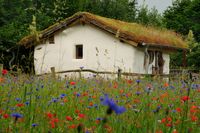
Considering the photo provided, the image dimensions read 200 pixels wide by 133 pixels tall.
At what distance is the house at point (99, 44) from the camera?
73.0 ft

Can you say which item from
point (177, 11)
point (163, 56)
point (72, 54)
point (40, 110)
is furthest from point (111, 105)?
point (177, 11)

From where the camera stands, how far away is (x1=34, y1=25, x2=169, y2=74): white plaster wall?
22.4 meters

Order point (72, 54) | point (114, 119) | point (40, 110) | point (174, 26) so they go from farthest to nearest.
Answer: point (174, 26) < point (72, 54) < point (40, 110) < point (114, 119)

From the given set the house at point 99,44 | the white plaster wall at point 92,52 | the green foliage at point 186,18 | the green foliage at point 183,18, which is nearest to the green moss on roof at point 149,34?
the house at point 99,44

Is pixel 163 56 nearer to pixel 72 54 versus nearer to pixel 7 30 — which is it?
pixel 72 54

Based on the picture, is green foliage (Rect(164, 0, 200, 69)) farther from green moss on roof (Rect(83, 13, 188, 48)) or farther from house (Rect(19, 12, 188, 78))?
house (Rect(19, 12, 188, 78))

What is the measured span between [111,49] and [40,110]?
18.8 metres

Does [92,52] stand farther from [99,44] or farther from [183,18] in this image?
[183,18]

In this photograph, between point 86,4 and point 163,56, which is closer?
point 163,56

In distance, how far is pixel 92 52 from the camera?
23.5m

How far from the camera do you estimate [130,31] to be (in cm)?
2267

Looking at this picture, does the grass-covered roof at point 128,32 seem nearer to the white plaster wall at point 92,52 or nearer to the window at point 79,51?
the white plaster wall at point 92,52

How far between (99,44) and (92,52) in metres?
0.63

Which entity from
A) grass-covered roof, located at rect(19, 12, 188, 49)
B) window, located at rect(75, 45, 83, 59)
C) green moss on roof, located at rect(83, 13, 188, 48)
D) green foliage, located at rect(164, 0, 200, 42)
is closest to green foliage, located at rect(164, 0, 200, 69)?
green foliage, located at rect(164, 0, 200, 42)
